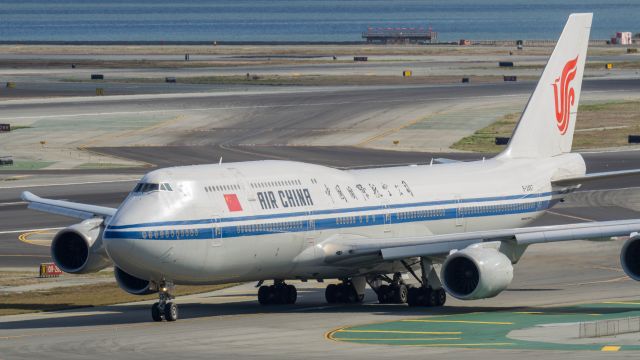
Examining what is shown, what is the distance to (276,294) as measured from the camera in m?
56.6

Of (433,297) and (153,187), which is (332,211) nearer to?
(433,297)

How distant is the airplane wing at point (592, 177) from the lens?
2373 inches

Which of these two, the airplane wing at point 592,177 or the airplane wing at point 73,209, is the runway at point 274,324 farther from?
the airplane wing at point 592,177

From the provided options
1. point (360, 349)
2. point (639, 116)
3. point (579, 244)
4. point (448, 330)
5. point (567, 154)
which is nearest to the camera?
point (360, 349)

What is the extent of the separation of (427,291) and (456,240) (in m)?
Result: 3.45

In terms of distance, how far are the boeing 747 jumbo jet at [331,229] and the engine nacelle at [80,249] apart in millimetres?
38

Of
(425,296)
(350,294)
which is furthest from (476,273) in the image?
(350,294)

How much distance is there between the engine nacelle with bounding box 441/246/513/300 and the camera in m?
50.1

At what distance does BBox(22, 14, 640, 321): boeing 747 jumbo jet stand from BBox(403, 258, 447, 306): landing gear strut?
0.05 meters

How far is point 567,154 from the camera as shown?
65.1 meters

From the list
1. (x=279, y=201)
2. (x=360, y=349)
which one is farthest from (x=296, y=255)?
(x=360, y=349)

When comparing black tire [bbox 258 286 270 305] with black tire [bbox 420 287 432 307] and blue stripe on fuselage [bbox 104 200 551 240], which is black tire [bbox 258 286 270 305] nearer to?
blue stripe on fuselage [bbox 104 200 551 240]

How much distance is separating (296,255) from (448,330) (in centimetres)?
745

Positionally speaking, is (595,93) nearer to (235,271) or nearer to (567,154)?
(567,154)
